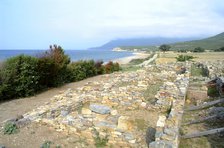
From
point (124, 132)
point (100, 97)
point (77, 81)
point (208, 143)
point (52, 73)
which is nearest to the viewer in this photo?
point (208, 143)

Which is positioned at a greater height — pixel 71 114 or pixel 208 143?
pixel 71 114

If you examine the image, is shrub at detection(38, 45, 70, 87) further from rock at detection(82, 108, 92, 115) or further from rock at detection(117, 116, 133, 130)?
rock at detection(117, 116, 133, 130)

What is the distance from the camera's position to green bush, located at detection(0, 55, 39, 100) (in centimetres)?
1163

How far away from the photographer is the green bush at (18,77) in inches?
458

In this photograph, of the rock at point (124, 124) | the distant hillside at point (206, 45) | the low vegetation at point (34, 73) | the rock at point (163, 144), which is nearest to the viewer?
the rock at point (163, 144)

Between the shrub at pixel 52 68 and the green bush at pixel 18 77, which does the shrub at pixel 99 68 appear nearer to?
the shrub at pixel 52 68

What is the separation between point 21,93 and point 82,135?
6.39m

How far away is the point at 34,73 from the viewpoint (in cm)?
1304

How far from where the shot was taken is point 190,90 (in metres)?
10.8

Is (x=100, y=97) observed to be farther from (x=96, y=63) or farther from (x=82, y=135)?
(x=96, y=63)

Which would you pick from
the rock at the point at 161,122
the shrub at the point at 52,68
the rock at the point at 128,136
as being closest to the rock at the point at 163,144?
the rock at the point at 161,122

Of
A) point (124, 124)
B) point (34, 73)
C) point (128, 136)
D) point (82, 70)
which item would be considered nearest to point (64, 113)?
point (124, 124)

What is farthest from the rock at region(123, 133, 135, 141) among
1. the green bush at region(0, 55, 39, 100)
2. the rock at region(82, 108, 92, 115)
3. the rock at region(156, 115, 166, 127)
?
the green bush at region(0, 55, 39, 100)

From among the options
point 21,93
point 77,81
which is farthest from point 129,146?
point 77,81
